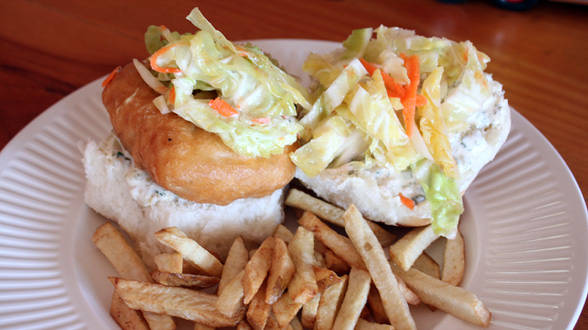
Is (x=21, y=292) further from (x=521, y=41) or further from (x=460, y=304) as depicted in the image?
(x=521, y=41)

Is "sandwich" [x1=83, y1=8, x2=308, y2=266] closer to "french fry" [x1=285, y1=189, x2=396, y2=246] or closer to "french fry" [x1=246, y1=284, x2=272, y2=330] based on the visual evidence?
"french fry" [x1=285, y1=189, x2=396, y2=246]

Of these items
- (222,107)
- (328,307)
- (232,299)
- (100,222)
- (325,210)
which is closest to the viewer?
(232,299)

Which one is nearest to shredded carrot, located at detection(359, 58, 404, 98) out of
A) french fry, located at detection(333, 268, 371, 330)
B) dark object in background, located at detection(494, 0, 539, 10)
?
french fry, located at detection(333, 268, 371, 330)

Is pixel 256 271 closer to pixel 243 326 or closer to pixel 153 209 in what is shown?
pixel 243 326

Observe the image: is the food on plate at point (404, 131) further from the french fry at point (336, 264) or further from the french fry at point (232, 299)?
the french fry at point (232, 299)

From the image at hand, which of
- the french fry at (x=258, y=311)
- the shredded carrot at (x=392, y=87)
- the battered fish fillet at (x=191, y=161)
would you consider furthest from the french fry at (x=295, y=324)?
the shredded carrot at (x=392, y=87)

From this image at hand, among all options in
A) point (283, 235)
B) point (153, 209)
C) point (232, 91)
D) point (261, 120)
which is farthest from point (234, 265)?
point (232, 91)
